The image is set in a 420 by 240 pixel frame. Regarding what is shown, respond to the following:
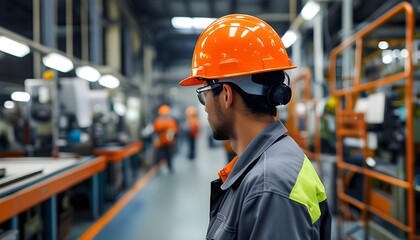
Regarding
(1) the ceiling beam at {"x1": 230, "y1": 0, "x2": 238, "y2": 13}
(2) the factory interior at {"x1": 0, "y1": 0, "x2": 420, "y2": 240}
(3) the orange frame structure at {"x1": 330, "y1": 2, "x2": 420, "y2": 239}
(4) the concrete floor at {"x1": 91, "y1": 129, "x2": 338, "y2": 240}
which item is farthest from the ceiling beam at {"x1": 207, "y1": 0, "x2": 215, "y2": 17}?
(3) the orange frame structure at {"x1": 330, "y1": 2, "x2": 420, "y2": 239}

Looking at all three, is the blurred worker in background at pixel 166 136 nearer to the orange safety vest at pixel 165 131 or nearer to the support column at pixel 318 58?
the orange safety vest at pixel 165 131

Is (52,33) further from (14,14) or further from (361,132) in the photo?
(14,14)

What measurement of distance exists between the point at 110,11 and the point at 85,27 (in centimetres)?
191

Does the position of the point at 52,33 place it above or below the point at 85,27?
below

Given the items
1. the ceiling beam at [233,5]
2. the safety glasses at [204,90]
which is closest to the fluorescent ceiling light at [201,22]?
the ceiling beam at [233,5]

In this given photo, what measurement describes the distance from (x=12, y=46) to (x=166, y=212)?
3584mm

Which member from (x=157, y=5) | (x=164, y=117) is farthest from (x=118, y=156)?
(x=157, y=5)

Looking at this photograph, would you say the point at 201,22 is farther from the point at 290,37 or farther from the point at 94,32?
the point at 94,32

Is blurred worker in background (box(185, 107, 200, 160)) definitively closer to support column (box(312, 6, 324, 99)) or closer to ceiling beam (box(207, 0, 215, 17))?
ceiling beam (box(207, 0, 215, 17))

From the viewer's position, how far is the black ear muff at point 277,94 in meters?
1.28

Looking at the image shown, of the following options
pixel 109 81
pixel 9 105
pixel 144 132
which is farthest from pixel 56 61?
pixel 144 132

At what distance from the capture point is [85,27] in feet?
23.9

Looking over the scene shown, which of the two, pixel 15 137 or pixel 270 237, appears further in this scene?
pixel 15 137

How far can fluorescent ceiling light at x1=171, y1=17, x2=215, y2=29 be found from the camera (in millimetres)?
11259
